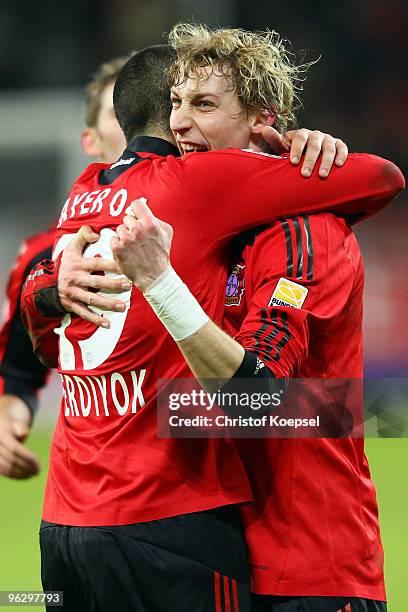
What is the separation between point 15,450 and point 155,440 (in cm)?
86

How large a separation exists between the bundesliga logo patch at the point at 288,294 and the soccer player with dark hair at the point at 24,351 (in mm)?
1148

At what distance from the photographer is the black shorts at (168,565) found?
2277 mm

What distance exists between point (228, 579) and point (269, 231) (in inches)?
33.2

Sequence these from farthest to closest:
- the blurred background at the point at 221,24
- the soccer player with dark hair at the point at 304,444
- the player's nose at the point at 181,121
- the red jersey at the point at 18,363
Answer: the blurred background at the point at 221,24 < the red jersey at the point at 18,363 < the player's nose at the point at 181,121 < the soccer player with dark hair at the point at 304,444

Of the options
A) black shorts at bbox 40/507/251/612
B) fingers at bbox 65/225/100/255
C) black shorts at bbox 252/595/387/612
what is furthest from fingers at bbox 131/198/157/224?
black shorts at bbox 252/595/387/612

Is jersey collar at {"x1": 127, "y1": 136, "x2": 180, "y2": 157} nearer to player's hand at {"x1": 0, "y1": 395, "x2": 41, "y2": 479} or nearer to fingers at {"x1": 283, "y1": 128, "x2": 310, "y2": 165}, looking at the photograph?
fingers at {"x1": 283, "y1": 128, "x2": 310, "y2": 165}

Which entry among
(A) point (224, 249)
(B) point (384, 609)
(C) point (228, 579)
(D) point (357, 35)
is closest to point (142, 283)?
(A) point (224, 249)

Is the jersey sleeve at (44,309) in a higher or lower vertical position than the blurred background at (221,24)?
lower

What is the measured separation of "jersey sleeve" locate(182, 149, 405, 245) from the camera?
2.34 metres

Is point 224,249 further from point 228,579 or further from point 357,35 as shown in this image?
point 357,35

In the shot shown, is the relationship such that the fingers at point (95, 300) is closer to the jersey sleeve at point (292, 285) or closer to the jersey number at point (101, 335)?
the jersey number at point (101, 335)

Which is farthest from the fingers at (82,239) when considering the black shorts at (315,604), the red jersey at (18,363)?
the red jersey at (18,363)

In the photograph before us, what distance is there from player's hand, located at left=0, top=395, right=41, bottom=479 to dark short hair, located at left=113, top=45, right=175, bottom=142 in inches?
41.0

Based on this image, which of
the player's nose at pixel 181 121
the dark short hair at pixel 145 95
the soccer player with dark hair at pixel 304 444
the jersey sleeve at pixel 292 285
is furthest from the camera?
the dark short hair at pixel 145 95
